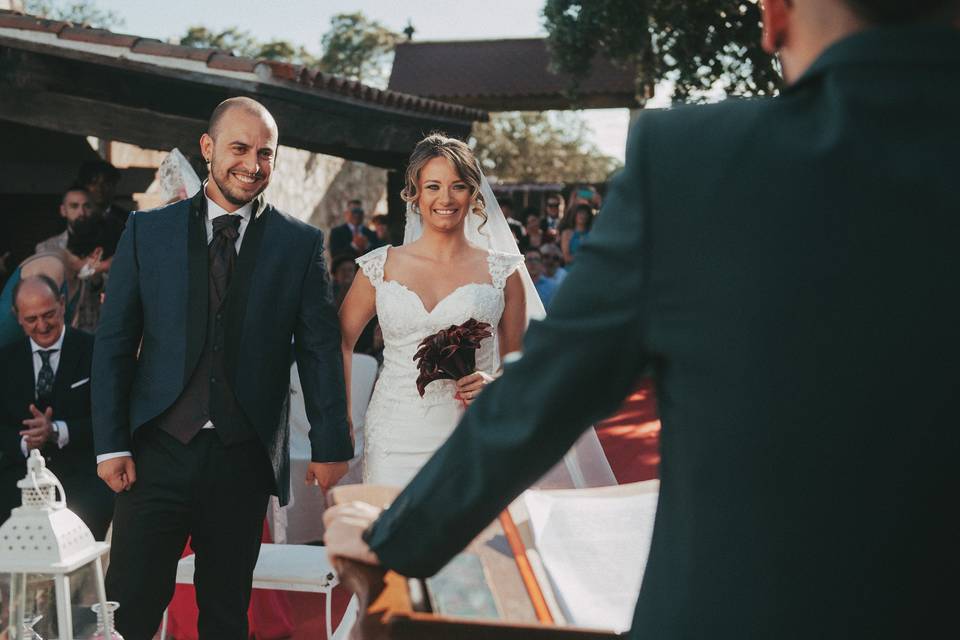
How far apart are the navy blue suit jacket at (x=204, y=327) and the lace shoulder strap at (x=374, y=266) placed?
2.96 ft

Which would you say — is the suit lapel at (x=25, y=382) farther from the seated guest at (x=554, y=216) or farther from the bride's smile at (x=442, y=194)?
the seated guest at (x=554, y=216)

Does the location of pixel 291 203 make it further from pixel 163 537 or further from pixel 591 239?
pixel 591 239

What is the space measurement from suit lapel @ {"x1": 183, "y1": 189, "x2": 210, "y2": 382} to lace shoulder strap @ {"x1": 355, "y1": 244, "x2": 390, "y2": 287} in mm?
1126

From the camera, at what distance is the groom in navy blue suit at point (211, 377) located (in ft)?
10.9

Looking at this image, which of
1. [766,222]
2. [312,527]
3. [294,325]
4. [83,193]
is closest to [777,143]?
[766,222]

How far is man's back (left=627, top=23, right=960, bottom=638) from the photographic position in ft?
3.03

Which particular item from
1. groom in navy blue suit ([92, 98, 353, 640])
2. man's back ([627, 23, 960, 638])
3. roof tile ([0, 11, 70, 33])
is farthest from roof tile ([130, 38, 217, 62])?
man's back ([627, 23, 960, 638])

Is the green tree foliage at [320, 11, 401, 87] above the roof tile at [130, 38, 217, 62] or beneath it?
above

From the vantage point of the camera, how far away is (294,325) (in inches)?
141

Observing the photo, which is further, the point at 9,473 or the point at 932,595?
the point at 9,473

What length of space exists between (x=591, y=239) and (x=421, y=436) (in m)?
3.40

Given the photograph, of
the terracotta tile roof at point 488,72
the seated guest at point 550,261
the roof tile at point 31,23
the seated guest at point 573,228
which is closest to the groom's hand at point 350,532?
the roof tile at point 31,23

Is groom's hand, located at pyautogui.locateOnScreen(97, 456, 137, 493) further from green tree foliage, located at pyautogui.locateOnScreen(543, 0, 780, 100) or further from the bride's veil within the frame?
green tree foliage, located at pyautogui.locateOnScreen(543, 0, 780, 100)

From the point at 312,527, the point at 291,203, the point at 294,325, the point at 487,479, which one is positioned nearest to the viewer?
the point at 487,479
